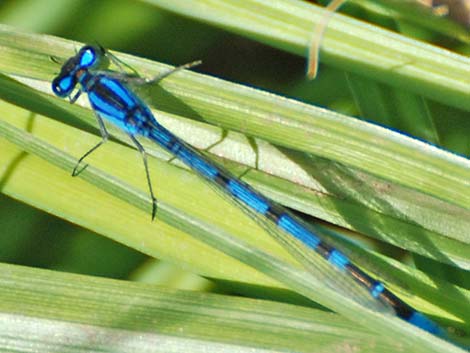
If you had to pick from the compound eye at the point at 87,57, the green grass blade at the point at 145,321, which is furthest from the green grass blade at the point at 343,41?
the green grass blade at the point at 145,321

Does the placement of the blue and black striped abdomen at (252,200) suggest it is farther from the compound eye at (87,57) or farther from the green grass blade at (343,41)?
the green grass blade at (343,41)

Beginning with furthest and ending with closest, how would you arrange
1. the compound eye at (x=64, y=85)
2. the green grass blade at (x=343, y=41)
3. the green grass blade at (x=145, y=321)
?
the compound eye at (x=64, y=85) < the green grass blade at (x=145, y=321) < the green grass blade at (x=343, y=41)

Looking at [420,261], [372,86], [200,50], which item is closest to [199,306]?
[420,261]

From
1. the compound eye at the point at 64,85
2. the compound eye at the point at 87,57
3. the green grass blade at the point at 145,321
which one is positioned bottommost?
the green grass blade at the point at 145,321

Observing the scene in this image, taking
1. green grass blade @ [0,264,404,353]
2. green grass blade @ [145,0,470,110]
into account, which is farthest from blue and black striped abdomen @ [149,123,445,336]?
green grass blade @ [145,0,470,110]

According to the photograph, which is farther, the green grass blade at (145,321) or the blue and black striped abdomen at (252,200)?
the blue and black striped abdomen at (252,200)

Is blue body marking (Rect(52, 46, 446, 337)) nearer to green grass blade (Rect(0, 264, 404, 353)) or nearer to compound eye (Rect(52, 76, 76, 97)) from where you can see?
compound eye (Rect(52, 76, 76, 97))

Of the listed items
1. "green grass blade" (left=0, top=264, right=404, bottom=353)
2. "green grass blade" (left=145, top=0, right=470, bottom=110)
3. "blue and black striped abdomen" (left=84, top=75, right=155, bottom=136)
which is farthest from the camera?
"blue and black striped abdomen" (left=84, top=75, right=155, bottom=136)
